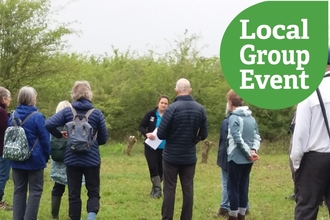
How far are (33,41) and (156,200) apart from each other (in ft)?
28.3

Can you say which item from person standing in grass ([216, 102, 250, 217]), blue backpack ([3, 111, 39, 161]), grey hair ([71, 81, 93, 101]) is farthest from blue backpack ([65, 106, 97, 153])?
person standing in grass ([216, 102, 250, 217])

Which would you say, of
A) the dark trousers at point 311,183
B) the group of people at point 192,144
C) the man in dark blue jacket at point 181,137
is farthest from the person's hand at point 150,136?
the dark trousers at point 311,183

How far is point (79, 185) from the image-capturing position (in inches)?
263

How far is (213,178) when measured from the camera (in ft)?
43.4

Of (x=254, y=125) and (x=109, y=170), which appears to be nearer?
(x=254, y=125)

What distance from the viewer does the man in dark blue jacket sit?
6.91 meters

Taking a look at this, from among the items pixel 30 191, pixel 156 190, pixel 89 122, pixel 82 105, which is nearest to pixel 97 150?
pixel 89 122

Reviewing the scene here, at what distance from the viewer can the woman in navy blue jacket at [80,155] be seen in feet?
21.3

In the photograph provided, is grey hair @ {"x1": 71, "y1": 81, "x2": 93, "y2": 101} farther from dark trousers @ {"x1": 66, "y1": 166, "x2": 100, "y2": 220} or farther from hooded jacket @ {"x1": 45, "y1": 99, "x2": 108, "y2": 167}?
dark trousers @ {"x1": 66, "y1": 166, "x2": 100, "y2": 220}

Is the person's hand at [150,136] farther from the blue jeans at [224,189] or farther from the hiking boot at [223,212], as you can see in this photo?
the hiking boot at [223,212]

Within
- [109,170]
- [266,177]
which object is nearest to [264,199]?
[266,177]

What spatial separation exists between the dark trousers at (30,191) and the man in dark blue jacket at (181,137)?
168cm

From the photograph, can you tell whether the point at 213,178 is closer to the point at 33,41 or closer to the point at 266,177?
the point at 266,177

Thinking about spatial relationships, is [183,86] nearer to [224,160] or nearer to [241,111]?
[241,111]
